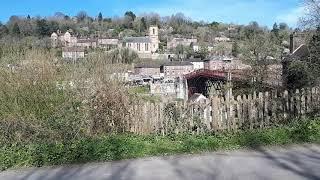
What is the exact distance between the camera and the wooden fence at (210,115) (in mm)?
12906

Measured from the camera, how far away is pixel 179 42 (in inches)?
7219

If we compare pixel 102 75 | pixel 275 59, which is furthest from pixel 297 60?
pixel 102 75

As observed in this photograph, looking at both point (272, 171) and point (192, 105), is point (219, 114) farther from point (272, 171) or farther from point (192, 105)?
point (272, 171)

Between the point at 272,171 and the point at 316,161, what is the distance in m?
1.21

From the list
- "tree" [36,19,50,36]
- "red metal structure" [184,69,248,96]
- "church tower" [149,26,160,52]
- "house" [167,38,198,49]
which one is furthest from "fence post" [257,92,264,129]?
"church tower" [149,26,160,52]

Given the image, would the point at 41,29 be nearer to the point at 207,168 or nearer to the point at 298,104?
the point at 298,104

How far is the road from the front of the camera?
8.31m

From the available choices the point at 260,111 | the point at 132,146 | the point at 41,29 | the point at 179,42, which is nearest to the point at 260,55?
the point at 260,111

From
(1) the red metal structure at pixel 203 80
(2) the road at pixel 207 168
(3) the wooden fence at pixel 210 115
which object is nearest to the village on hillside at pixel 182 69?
(1) the red metal structure at pixel 203 80

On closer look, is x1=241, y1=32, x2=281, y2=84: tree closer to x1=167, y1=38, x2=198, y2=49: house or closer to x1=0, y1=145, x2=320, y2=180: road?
x1=0, y1=145, x2=320, y2=180: road

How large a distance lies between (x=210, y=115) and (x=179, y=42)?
172m

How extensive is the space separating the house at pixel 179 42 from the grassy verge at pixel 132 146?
164 meters

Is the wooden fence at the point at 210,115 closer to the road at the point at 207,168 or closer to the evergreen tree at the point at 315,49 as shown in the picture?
the road at the point at 207,168

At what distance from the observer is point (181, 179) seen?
8195 millimetres
